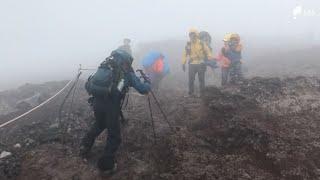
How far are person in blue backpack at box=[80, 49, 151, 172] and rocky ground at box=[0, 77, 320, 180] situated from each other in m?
0.50

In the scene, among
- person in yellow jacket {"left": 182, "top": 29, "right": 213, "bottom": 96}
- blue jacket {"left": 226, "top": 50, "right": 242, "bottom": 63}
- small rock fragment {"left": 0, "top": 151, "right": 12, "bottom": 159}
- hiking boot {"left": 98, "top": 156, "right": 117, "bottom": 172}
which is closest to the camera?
hiking boot {"left": 98, "top": 156, "right": 117, "bottom": 172}

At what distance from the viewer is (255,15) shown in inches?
3597

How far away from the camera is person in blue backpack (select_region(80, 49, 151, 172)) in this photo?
8.16 m

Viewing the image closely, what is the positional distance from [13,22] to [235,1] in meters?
60.4

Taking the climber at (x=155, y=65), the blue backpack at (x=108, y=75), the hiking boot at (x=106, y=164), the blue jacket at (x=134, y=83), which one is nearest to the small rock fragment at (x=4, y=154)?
the hiking boot at (x=106, y=164)

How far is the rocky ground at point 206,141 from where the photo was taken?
8180 millimetres

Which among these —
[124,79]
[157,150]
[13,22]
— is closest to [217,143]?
[157,150]

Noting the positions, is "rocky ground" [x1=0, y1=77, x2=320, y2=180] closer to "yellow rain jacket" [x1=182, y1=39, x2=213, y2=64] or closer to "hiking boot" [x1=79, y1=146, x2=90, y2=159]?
"hiking boot" [x1=79, y1=146, x2=90, y2=159]

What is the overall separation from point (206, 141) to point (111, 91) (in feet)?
8.41

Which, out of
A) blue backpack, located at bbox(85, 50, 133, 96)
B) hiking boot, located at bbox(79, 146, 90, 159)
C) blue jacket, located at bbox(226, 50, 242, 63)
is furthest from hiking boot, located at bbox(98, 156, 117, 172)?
blue jacket, located at bbox(226, 50, 242, 63)

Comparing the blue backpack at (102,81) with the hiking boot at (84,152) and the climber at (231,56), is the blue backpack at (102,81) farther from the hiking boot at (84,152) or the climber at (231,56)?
the climber at (231,56)

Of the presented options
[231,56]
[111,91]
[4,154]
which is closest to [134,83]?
[111,91]

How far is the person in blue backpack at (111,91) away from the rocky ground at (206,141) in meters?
0.50

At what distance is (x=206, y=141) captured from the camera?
9398mm
